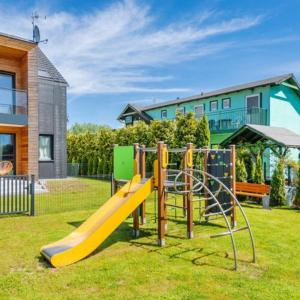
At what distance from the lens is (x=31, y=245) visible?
23.0 feet

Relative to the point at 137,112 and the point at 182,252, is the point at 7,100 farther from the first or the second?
the point at 137,112

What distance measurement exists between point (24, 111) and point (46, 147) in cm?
475

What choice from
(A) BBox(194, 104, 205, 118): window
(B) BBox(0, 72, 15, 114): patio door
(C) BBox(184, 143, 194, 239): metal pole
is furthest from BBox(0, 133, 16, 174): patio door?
(A) BBox(194, 104, 205, 118): window

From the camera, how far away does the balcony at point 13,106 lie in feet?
52.8

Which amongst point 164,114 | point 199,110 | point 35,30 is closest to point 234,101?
point 199,110

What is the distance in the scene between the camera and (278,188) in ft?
42.0

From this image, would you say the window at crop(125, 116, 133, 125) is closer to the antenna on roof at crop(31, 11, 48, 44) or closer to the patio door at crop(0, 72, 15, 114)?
the antenna on roof at crop(31, 11, 48, 44)

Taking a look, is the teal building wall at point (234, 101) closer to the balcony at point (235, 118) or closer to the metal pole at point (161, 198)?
the balcony at point (235, 118)

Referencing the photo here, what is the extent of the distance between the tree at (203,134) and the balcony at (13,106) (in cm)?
926

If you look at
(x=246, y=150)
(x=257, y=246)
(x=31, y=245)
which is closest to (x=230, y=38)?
(x=246, y=150)

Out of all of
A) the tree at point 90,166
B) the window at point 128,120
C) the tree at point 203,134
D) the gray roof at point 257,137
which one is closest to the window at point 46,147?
the tree at point 90,166

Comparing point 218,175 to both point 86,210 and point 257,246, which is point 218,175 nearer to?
point 257,246

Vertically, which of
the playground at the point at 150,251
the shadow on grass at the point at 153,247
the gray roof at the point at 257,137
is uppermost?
the gray roof at the point at 257,137

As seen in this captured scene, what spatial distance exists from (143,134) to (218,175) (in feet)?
42.6
